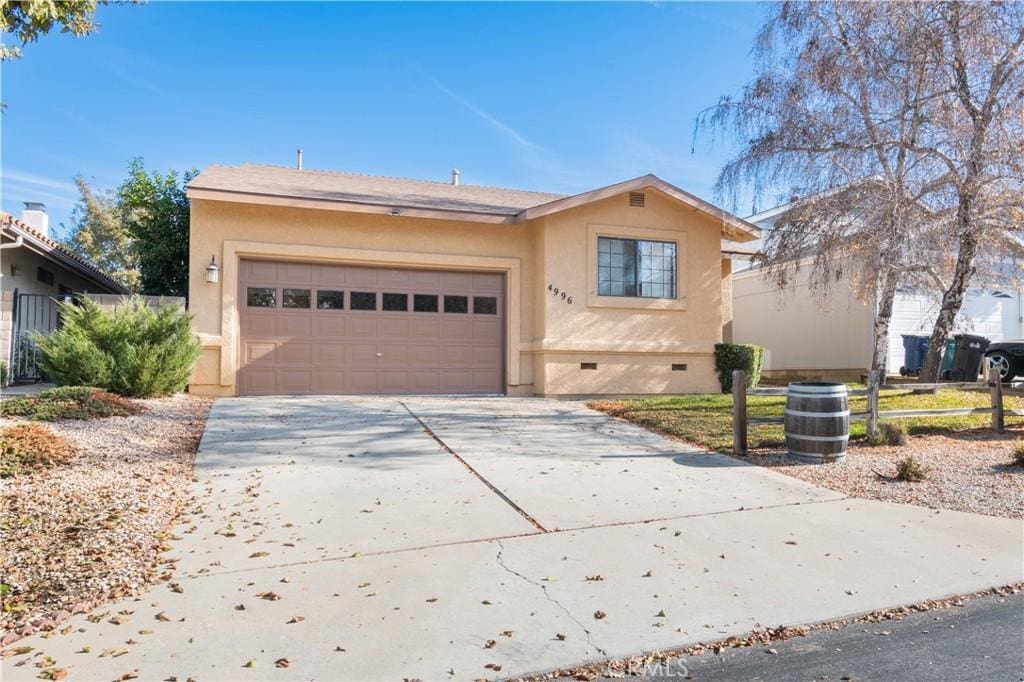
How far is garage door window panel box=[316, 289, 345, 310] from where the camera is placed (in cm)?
1132

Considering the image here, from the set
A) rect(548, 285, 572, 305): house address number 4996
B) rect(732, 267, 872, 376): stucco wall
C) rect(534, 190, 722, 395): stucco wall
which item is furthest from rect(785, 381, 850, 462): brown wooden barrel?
rect(732, 267, 872, 376): stucco wall

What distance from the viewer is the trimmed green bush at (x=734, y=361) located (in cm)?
1268

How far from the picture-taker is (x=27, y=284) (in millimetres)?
13938

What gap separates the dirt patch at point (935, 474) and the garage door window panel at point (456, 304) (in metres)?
6.84

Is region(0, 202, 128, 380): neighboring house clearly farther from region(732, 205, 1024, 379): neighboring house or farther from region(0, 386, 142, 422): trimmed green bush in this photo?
region(732, 205, 1024, 379): neighboring house

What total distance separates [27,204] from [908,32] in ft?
78.7

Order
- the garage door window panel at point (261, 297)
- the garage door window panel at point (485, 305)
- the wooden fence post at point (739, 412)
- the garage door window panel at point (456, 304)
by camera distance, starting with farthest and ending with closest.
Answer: the garage door window panel at point (485, 305) → the garage door window panel at point (456, 304) → the garage door window panel at point (261, 297) → the wooden fence post at point (739, 412)

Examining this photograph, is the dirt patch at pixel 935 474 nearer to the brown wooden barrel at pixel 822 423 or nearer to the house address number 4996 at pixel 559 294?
the brown wooden barrel at pixel 822 423

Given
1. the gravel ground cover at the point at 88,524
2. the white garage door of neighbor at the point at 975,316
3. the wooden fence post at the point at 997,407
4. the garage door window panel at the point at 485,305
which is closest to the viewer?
the gravel ground cover at the point at 88,524

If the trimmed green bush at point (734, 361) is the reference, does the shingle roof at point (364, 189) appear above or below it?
above

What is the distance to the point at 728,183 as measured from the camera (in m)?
11.9

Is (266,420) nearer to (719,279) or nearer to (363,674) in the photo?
(363,674)

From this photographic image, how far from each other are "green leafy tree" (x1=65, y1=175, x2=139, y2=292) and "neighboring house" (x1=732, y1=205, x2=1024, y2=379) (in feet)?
91.3

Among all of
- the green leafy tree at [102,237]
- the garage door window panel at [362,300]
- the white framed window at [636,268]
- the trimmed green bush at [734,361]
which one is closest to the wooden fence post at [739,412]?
the white framed window at [636,268]
